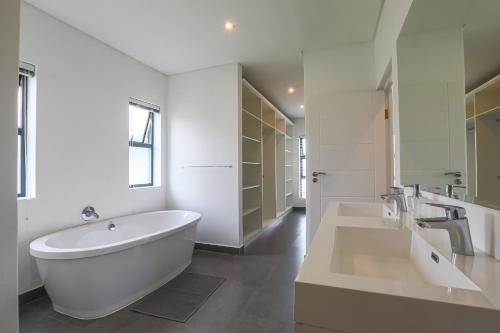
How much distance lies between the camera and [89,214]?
8.34 feet

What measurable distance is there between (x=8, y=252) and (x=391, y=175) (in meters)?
3.04

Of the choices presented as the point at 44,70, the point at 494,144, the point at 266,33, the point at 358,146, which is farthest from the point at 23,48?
the point at 358,146

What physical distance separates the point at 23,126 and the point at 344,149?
10.5ft

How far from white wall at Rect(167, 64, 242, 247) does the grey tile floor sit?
552 millimetres

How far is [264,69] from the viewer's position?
3500 millimetres

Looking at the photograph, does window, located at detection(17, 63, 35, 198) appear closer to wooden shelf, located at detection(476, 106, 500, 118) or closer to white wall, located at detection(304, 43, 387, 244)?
white wall, located at detection(304, 43, 387, 244)

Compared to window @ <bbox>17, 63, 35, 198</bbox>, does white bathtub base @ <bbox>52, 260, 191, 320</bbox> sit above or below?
below

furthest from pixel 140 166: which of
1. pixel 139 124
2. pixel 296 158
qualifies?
pixel 296 158

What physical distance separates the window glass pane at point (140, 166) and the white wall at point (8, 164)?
213 cm

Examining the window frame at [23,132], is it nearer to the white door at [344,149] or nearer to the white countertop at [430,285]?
the white countertop at [430,285]

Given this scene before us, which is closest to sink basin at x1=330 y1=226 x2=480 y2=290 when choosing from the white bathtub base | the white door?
the white door

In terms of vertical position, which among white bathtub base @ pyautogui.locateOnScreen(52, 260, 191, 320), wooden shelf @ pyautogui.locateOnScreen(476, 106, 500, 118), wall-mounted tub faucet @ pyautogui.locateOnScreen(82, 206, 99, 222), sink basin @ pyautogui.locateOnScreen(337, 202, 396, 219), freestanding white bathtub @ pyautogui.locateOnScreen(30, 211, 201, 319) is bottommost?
white bathtub base @ pyautogui.locateOnScreen(52, 260, 191, 320)

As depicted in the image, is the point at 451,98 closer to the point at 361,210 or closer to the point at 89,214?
the point at 361,210

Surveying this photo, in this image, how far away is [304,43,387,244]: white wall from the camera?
2.63 m
